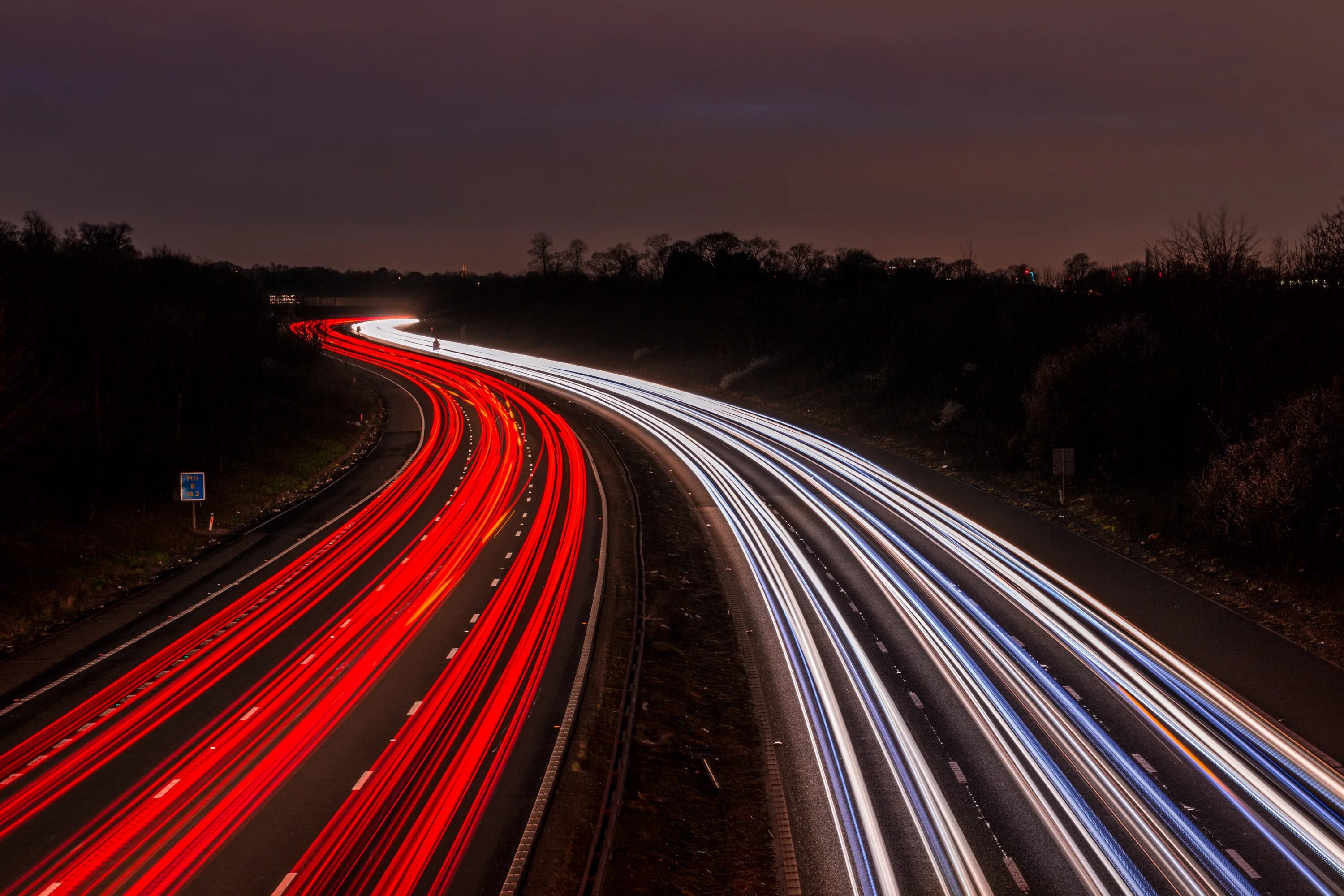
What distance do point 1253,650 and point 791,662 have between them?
888cm

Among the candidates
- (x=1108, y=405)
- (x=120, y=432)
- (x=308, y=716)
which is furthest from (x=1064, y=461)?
(x=120, y=432)

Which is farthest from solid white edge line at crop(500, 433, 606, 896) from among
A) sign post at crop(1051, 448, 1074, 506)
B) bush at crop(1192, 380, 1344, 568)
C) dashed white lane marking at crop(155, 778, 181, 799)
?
sign post at crop(1051, 448, 1074, 506)

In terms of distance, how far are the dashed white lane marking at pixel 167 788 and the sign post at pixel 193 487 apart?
18.1 meters

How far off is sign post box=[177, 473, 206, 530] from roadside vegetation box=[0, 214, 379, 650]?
1.20 m

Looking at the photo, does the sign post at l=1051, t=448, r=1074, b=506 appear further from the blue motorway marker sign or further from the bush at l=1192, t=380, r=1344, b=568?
the blue motorway marker sign

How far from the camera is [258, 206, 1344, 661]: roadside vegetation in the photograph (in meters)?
22.7

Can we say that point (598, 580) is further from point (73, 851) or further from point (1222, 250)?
point (1222, 250)

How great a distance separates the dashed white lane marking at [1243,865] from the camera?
11.1m

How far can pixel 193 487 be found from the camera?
29984mm

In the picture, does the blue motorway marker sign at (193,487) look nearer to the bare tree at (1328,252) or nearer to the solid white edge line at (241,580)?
the solid white edge line at (241,580)

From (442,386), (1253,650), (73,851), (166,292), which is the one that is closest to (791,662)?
(1253,650)

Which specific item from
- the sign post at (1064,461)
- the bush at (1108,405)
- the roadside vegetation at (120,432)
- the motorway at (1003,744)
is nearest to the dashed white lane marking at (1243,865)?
the motorway at (1003,744)

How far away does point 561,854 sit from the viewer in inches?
460

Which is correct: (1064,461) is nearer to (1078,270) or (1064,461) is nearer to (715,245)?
(1078,270)
